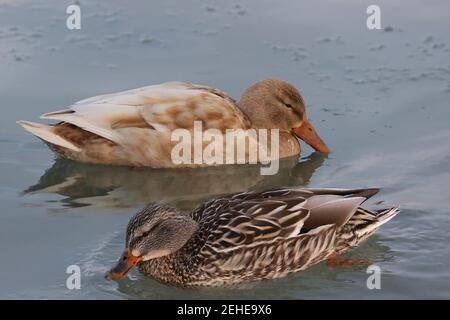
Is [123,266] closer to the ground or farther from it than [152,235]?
closer to the ground

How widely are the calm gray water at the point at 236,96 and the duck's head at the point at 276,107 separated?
262 millimetres

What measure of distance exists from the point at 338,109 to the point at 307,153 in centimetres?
67

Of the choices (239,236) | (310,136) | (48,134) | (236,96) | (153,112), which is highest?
(236,96)

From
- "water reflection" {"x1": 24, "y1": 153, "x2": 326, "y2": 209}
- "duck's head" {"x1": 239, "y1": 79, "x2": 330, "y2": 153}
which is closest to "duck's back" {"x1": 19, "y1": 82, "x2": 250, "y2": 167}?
"water reflection" {"x1": 24, "y1": 153, "x2": 326, "y2": 209}

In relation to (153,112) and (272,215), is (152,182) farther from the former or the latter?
(272,215)

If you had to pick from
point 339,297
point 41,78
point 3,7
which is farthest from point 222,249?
point 3,7

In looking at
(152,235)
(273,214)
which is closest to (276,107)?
(273,214)

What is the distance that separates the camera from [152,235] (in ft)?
24.6

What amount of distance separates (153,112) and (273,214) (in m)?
2.81

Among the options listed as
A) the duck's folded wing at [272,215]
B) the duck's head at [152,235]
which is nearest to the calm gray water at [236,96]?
the duck's head at [152,235]

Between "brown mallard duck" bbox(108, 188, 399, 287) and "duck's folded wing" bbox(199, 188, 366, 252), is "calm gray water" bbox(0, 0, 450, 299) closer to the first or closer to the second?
"brown mallard duck" bbox(108, 188, 399, 287)

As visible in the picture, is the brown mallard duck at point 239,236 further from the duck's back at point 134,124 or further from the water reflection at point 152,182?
the duck's back at point 134,124

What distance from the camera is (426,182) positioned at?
930 centimetres

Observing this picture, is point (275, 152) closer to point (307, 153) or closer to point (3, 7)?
point (307, 153)
